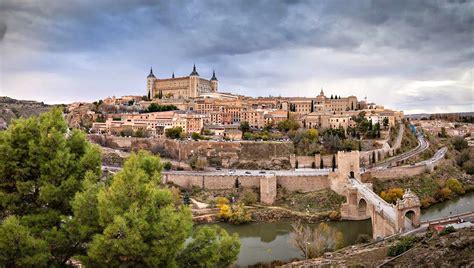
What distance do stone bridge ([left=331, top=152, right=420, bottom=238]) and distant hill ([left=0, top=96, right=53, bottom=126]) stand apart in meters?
24.1

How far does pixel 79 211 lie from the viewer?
6.76 m

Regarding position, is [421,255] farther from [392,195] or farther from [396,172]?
[396,172]

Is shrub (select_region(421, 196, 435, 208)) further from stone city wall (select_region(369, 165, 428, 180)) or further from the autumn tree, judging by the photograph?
the autumn tree

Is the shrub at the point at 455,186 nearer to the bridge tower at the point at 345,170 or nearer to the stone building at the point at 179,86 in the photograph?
the bridge tower at the point at 345,170

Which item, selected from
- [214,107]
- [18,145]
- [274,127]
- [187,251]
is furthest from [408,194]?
[214,107]

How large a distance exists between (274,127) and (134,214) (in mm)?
34780

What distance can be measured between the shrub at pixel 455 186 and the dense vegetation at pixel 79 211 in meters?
24.4

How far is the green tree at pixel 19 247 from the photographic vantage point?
6.31 metres

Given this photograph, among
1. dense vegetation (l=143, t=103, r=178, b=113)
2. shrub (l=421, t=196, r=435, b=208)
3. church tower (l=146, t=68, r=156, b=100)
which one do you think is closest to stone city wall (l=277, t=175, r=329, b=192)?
shrub (l=421, t=196, r=435, b=208)

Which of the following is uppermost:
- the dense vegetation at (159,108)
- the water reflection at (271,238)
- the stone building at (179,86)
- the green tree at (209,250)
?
the stone building at (179,86)

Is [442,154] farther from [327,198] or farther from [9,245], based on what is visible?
[9,245]

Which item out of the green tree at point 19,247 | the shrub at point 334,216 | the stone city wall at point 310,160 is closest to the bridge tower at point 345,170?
the shrub at point 334,216

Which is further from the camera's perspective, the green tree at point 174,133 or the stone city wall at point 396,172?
the green tree at point 174,133

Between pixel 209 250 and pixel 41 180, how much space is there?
3030mm
